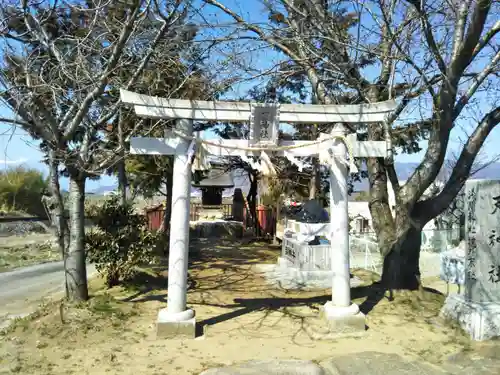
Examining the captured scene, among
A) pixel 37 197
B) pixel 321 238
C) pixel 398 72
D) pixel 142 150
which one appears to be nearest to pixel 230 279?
pixel 321 238

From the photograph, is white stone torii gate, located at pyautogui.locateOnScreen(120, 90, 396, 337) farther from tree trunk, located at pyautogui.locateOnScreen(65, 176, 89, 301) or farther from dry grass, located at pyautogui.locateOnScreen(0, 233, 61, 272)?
dry grass, located at pyautogui.locateOnScreen(0, 233, 61, 272)

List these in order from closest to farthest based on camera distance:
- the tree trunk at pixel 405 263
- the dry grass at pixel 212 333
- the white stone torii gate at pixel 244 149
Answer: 1. the dry grass at pixel 212 333
2. the white stone torii gate at pixel 244 149
3. the tree trunk at pixel 405 263

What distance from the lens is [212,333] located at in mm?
6137

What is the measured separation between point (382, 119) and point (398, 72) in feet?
4.75

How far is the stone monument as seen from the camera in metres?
6.10

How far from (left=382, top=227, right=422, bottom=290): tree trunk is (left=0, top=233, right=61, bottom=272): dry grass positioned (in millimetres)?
11792

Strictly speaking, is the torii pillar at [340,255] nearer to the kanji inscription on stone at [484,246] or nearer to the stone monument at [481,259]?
the stone monument at [481,259]

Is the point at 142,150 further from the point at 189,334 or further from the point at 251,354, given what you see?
the point at 251,354

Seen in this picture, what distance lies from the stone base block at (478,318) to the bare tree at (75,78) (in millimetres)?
6067

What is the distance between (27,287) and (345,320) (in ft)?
27.5

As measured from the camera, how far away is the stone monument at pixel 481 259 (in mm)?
6098

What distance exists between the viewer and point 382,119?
21.6 feet

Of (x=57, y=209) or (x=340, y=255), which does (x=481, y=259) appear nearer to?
(x=340, y=255)

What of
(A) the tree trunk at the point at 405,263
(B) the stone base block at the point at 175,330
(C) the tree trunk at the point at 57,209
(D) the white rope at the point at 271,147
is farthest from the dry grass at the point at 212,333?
(D) the white rope at the point at 271,147
